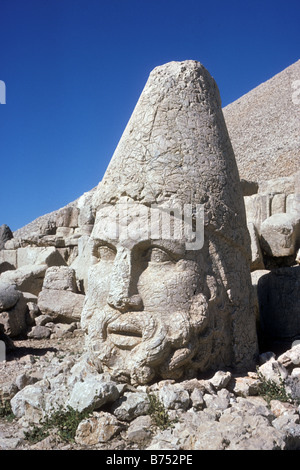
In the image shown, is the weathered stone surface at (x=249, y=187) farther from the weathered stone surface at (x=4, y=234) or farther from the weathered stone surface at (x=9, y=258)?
the weathered stone surface at (x=4, y=234)

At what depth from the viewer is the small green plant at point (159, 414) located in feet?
10.5

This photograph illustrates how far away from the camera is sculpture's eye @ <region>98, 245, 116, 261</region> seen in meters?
4.22

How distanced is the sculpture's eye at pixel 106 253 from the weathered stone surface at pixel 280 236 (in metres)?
3.00

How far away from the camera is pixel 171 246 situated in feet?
12.8

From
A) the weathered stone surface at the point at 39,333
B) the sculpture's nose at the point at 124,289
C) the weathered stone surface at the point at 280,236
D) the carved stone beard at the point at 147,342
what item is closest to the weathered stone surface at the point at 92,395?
the carved stone beard at the point at 147,342

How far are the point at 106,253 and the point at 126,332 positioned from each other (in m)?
0.76

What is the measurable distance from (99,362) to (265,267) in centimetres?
336

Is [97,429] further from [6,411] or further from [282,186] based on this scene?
[282,186]

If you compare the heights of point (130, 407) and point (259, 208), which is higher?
point (259, 208)

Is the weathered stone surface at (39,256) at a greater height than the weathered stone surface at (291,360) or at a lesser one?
greater

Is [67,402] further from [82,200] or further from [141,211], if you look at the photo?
[82,200]

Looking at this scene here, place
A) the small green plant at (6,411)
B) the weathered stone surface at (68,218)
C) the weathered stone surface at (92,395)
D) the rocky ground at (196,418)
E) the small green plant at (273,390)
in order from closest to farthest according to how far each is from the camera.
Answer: the rocky ground at (196,418) < the weathered stone surface at (92,395) < the small green plant at (273,390) < the small green plant at (6,411) < the weathered stone surface at (68,218)

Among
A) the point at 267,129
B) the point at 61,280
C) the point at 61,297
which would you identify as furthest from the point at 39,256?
the point at 267,129

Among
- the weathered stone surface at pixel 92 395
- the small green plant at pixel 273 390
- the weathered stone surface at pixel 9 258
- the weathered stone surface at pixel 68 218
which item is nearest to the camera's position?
the weathered stone surface at pixel 92 395
